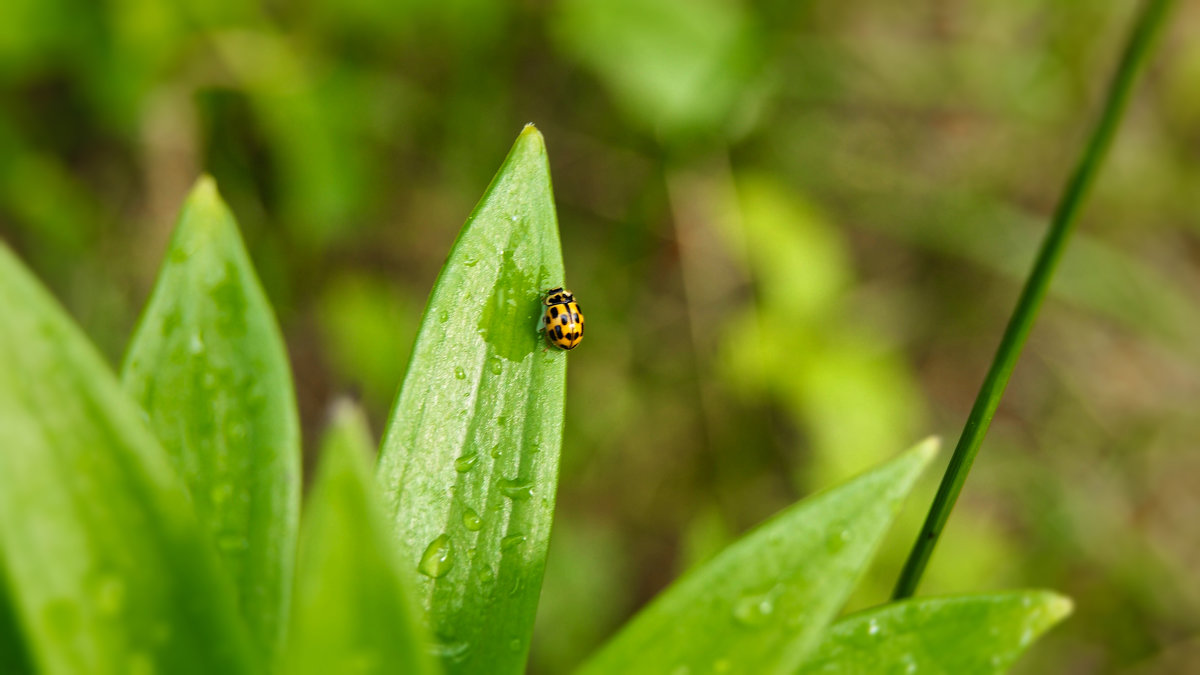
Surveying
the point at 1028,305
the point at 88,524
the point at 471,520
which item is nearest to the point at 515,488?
the point at 471,520

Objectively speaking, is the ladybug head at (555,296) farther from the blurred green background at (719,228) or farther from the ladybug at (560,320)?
the blurred green background at (719,228)

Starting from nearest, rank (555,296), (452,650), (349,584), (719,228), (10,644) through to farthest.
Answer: (349,584)
(10,644)
(452,650)
(555,296)
(719,228)

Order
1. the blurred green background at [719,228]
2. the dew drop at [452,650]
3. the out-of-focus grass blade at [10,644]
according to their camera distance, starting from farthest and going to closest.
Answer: the blurred green background at [719,228], the dew drop at [452,650], the out-of-focus grass blade at [10,644]

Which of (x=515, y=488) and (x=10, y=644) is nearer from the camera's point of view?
(x=10, y=644)

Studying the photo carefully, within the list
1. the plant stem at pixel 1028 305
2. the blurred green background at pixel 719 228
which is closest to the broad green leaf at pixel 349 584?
the plant stem at pixel 1028 305

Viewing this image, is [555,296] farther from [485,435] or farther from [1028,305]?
[1028,305]
